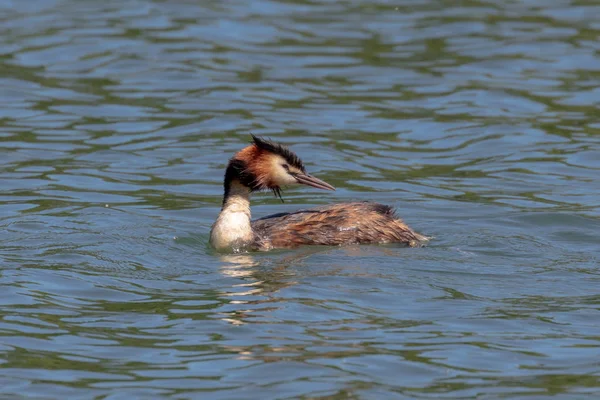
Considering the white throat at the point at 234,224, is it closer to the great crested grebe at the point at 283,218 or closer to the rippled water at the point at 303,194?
the great crested grebe at the point at 283,218

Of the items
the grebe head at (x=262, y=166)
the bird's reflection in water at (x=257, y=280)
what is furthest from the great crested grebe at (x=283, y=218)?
the bird's reflection in water at (x=257, y=280)

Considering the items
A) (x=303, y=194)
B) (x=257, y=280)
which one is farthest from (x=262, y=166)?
(x=303, y=194)

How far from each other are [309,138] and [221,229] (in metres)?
4.40

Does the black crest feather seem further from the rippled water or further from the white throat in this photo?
the rippled water

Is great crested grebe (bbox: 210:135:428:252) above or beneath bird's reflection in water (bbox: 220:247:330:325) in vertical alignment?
above

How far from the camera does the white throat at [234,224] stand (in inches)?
432

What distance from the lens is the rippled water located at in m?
8.05

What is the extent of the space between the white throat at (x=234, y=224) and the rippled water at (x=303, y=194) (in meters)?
0.19

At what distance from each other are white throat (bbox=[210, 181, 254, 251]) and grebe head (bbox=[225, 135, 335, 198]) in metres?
0.08

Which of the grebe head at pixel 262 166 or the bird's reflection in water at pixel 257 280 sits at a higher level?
the grebe head at pixel 262 166

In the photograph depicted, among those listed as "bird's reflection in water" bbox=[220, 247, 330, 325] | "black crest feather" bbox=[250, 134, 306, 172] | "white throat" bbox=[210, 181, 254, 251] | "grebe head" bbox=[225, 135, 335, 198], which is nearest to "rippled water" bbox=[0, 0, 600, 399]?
"bird's reflection in water" bbox=[220, 247, 330, 325]

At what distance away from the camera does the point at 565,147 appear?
14750 mm

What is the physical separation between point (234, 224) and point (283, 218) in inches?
22.9

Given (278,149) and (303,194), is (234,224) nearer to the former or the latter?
(278,149)
